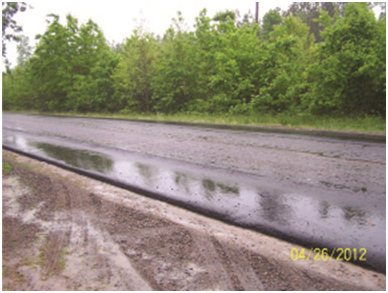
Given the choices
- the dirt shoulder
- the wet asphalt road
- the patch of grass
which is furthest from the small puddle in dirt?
the patch of grass

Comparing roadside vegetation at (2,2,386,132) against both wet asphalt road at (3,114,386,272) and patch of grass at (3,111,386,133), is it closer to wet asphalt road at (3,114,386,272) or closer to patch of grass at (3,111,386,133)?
patch of grass at (3,111,386,133)

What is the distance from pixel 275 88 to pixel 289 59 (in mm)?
1658

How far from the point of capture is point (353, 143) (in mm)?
8859

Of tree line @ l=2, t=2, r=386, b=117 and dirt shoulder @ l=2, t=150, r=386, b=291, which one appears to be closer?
dirt shoulder @ l=2, t=150, r=386, b=291

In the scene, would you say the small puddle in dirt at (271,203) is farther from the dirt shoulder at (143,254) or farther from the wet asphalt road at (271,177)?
the dirt shoulder at (143,254)

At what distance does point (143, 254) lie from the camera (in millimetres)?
2854

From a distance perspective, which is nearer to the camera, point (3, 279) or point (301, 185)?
point (3, 279)

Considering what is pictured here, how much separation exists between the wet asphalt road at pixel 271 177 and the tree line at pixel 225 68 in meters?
4.51

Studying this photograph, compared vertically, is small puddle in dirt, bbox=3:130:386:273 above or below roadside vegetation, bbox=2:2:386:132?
below

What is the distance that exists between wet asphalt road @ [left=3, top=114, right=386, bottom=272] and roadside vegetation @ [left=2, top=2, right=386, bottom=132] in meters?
4.39

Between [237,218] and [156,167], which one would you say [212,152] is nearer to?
[156,167]

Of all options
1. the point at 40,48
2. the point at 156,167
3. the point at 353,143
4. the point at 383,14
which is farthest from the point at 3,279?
the point at 40,48

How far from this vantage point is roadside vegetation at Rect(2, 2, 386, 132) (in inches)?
491
